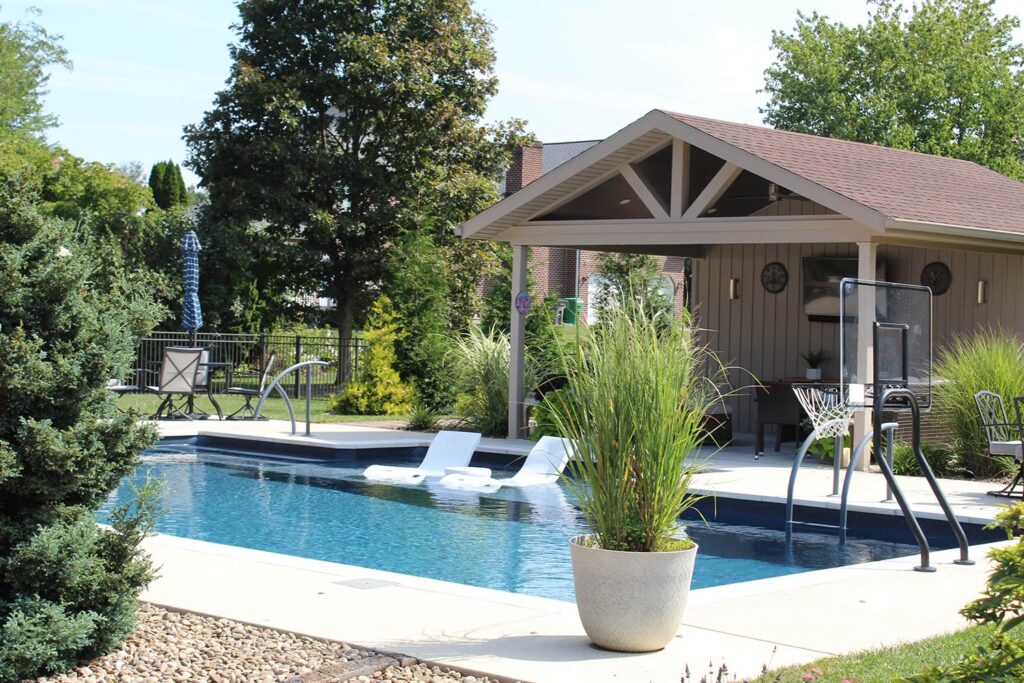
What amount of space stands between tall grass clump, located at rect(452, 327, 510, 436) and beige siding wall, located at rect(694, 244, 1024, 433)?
272cm

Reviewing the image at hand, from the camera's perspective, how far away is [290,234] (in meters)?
23.3

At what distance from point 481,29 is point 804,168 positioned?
13568 mm

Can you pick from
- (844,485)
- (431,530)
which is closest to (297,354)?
(431,530)

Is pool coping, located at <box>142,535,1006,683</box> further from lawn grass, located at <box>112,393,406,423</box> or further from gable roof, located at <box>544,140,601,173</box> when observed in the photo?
gable roof, located at <box>544,140,601,173</box>

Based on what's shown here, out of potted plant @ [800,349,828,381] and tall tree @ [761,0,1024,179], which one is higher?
tall tree @ [761,0,1024,179]

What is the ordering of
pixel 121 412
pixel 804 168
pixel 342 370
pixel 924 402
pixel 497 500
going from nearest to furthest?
pixel 121 412 < pixel 924 402 < pixel 497 500 < pixel 804 168 < pixel 342 370

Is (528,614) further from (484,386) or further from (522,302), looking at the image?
(484,386)

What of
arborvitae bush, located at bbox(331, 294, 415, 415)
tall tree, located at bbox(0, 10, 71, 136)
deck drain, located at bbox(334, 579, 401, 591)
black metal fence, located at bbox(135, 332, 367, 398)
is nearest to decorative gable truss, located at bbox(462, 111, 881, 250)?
arborvitae bush, located at bbox(331, 294, 415, 415)

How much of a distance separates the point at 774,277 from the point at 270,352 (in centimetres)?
1026

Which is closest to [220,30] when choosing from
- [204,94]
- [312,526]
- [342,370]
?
[204,94]

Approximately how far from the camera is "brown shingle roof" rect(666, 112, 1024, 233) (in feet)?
39.1

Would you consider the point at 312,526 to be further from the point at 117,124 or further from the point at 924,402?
the point at 117,124

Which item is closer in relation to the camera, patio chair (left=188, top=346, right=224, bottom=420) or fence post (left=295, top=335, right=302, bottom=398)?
patio chair (left=188, top=346, right=224, bottom=420)

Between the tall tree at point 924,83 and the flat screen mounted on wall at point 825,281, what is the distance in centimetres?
1815
